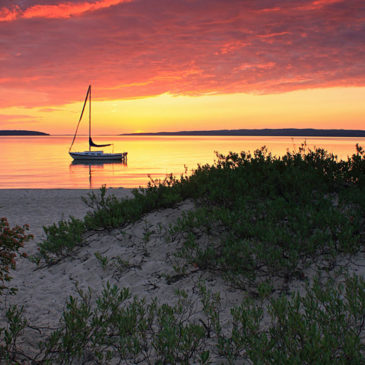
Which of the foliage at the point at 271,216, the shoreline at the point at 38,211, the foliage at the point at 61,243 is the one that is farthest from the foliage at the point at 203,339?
the shoreline at the point at 38,211

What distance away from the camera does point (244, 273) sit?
5.61 metres

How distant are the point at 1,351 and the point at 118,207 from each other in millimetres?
4621

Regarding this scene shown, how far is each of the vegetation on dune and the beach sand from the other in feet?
0.61

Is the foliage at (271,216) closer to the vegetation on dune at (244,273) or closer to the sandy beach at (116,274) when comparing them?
the vegetation on dune at (244,273)

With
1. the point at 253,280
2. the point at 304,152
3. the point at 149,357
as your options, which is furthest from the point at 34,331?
the point at 304,152

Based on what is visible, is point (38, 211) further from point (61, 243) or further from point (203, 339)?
point (203, 339)

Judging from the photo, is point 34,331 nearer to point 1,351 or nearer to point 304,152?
point 1,351

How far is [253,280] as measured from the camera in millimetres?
5453

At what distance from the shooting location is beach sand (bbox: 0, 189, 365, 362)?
5453 millimetres

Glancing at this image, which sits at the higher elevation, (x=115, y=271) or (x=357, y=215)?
(x=357, y=215)

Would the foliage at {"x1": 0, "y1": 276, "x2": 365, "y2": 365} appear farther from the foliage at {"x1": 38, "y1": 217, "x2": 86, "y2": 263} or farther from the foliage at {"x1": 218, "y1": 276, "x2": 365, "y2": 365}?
the foliage at {"x1": 38, "y1": 217, "x2": 86, "y2": 263}

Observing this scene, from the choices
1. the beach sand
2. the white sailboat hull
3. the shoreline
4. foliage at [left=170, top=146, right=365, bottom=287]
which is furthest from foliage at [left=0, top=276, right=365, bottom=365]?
the white sailboat hull

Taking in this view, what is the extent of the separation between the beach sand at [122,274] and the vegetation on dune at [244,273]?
0.18 metres

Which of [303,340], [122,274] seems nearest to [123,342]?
[303,340]
